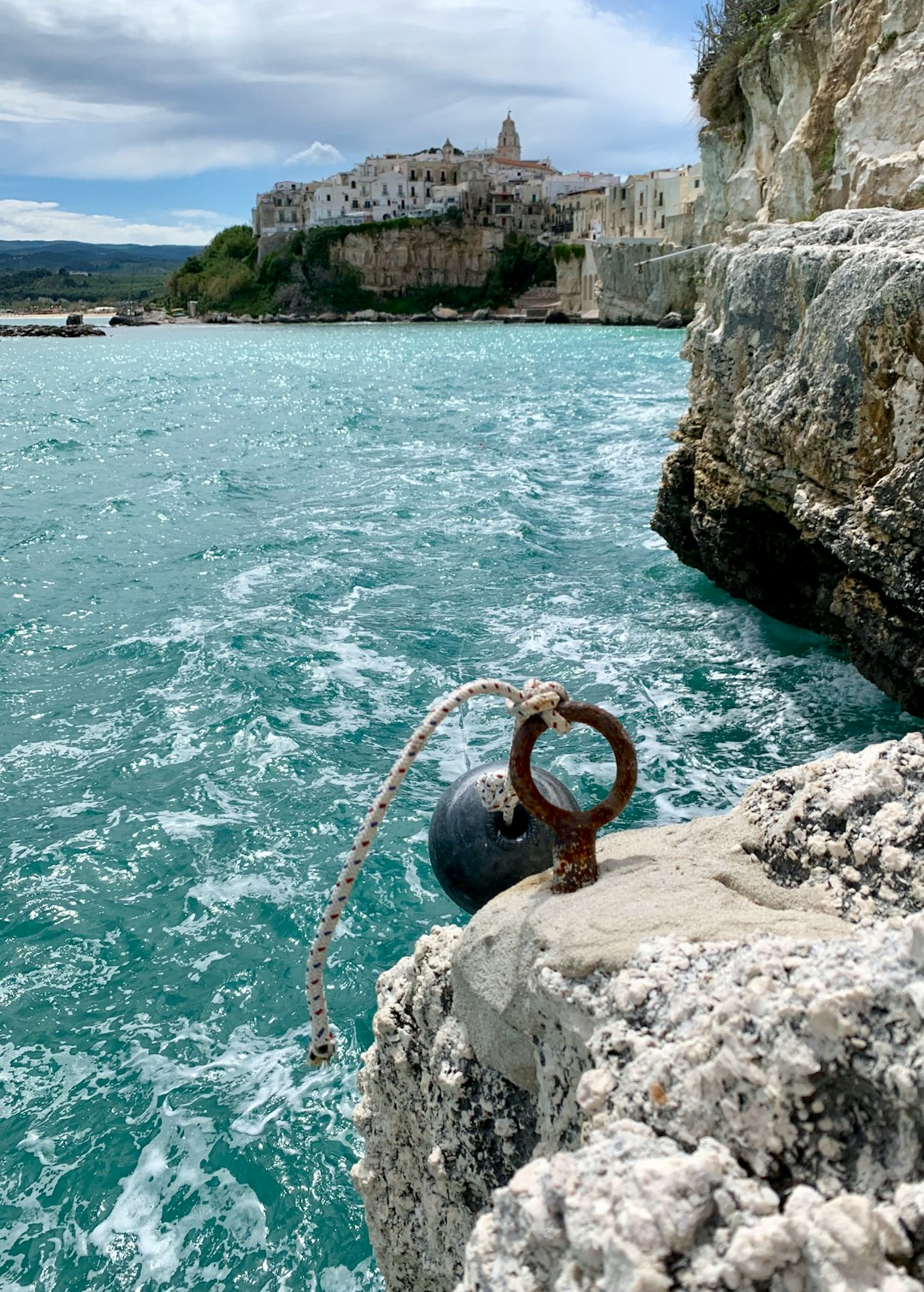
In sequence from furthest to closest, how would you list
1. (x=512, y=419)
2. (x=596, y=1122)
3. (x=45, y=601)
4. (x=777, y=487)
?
(x=512, y=419)
(x=45, y=601)
(x=777, y=487)
(x=596, y=1122)

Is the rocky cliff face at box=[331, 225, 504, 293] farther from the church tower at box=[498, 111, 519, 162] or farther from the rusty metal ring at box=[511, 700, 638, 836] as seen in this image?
the rusty metal ring at box=[511, 700, 638, 836]

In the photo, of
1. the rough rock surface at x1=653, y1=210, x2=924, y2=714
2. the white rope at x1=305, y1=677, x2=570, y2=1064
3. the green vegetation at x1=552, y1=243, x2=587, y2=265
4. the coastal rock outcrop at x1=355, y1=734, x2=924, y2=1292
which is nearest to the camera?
the coastal rock outcrop at x1=355, y1=734, x2=924, y2=1292

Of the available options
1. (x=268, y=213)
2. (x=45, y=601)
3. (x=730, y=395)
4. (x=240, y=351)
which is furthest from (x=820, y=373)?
(x=268, y=213)

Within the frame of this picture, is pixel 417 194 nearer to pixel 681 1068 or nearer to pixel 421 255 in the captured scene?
pixel 421 255

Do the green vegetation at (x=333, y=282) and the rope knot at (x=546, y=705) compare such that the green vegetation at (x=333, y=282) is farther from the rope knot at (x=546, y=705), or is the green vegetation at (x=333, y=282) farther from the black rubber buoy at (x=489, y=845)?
the rope knot at (x=546, y=705)

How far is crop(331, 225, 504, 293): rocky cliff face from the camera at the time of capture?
114750mm

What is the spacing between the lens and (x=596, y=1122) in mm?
2139

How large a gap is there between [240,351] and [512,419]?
42.6 meters

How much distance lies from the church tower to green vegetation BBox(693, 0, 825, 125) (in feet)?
364

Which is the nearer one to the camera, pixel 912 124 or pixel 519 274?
pixel 912 124

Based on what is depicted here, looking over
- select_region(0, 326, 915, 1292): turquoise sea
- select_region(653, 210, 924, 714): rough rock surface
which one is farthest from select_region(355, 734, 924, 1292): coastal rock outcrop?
select_region(653, 210, 924, 714): rough rock surface

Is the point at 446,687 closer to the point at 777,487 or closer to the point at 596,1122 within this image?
the point at 777,487

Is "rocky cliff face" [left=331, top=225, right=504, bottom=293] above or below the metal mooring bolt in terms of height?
above

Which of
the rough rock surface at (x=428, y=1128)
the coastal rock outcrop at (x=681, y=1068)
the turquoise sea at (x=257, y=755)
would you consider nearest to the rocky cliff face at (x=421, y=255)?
the turquoise sea at (x=257, y=755)
